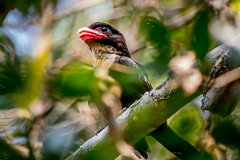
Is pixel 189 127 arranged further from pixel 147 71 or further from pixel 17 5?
pixel 17 5

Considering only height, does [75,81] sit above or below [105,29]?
above

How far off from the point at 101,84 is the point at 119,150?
0.55m

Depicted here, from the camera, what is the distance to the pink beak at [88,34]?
445cm

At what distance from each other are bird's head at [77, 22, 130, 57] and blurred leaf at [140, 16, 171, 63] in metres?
2.66

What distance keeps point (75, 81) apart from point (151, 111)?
32.7 inches

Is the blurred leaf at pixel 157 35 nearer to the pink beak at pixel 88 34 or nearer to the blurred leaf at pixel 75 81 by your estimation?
the blurred leaf at pixel 75 81

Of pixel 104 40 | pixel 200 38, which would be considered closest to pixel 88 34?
pixel 104 40

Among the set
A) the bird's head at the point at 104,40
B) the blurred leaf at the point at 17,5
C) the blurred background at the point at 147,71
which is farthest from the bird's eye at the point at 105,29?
the blurred leaf at the point at 17,5

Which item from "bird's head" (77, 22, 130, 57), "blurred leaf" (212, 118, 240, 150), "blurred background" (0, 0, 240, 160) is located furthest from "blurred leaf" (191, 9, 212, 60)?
"bird's head" (77, 22, 130, 57)

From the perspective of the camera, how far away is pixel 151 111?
245cm

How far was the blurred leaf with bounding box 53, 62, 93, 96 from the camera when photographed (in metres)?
1.72

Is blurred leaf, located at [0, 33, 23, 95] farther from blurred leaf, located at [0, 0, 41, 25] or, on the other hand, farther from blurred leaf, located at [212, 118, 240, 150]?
blurred leaf, located at [212, 118, 240, 150]

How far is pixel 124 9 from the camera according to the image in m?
5.02

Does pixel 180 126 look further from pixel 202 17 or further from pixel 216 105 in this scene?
pixel 202 17
